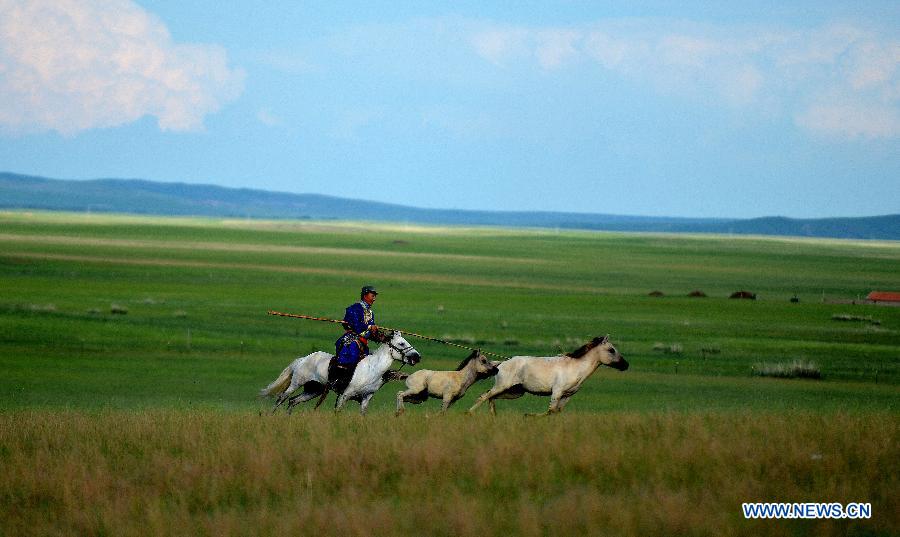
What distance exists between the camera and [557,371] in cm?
1909

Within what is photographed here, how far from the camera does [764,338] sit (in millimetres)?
49031

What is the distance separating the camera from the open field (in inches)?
518

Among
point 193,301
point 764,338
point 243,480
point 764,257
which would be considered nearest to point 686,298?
point 764,338

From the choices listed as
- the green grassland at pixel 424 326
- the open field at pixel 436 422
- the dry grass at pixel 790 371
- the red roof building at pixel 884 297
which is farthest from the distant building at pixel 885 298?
the dry grass at pixel 790 371

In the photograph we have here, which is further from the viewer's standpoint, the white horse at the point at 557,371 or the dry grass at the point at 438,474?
the white horse at the point at 557,371

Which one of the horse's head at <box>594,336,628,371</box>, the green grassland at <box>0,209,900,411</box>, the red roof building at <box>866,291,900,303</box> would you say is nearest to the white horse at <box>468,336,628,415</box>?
the horse's head at <box>594,336,628,371</box>

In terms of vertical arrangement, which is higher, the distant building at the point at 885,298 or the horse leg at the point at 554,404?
the horse leg at the point at 554,404

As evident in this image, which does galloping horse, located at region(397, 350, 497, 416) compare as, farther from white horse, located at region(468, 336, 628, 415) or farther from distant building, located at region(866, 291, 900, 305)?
distant building, located at region(866, 291, 900, 305)

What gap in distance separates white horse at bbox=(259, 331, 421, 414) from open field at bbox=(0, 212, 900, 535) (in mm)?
564

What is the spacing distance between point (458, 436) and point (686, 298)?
55893 millimetres

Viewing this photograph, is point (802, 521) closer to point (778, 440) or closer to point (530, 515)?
point (530, 515)

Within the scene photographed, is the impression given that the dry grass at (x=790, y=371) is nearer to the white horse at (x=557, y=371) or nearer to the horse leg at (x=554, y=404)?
the white horse at (x=557, y=371)

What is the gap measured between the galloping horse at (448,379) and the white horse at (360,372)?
0.54 m

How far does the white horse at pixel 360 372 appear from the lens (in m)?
18.8
